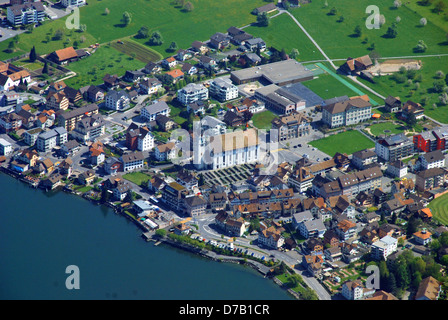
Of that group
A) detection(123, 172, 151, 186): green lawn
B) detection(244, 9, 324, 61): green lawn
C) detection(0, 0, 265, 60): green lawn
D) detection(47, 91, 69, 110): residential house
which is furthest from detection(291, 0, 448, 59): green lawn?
detection(123, 172, 151, 186): green lawn

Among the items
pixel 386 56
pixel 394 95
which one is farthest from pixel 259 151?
pixel 386 56

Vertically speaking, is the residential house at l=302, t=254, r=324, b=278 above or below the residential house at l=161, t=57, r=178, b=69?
above

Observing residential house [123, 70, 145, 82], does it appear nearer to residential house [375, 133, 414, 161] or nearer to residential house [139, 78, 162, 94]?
residential house [139, 78, 162, 94]

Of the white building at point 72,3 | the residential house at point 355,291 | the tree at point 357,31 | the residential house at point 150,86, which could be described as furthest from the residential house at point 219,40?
the residential house at point 355,291

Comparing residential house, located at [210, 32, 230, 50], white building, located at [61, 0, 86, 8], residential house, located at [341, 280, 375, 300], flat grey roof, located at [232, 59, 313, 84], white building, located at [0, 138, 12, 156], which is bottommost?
white building, located at [0, 138, 12, 156]

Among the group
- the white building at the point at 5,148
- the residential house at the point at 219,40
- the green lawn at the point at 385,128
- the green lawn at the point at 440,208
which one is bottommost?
the white building at the point at 5,148

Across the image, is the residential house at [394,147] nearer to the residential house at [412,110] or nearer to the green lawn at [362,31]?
the residential house at [412,110]

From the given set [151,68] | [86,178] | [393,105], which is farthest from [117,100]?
[393,105]
